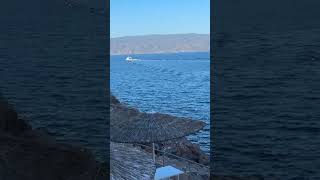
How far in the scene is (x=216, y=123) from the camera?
14180mm

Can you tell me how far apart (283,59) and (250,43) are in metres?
1.88

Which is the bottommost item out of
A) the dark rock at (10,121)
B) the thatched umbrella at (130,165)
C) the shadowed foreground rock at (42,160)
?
the thatched umbrella at (130,165)

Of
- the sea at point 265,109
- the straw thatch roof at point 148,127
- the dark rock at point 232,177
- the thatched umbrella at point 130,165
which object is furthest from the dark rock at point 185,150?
the thatched umbrella at point 130,165

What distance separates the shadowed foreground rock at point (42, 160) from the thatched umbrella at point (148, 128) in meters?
2.90

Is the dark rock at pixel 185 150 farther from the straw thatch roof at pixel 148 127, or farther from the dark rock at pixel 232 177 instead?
the straw thatch roof at pixel 148 127

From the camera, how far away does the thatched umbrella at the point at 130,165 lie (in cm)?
855

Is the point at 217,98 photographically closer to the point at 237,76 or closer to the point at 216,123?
the point at 216,123

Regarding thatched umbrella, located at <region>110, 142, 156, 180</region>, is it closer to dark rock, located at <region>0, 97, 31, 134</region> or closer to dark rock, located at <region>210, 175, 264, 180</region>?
dark rock, located at <region>0, 97, 31, 134</region>

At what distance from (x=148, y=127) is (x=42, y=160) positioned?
3.75 m

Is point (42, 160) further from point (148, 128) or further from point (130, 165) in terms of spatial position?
point (148, 128)

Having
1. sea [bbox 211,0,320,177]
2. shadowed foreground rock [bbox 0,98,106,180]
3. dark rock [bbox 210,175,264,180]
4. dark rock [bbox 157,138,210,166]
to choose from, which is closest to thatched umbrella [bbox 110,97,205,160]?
dark rock [bbox 210,175,264,180]

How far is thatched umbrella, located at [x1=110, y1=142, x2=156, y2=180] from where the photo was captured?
855 cm

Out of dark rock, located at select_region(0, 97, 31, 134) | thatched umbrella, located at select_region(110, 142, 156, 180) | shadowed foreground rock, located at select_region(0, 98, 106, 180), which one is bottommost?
thatched umbrella, located at select_region(110, 142, 156, 180)

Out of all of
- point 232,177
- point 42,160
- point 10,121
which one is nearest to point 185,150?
point 232,177
